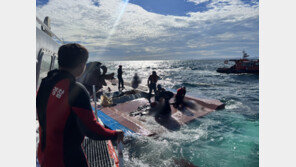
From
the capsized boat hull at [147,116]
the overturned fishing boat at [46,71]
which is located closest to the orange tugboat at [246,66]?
the capsized boat hull at [147,116]

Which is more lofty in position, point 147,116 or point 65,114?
point 65,114

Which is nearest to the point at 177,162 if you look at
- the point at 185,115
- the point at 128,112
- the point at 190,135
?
the point at 190,135

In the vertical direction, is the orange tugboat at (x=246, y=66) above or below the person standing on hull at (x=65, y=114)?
above

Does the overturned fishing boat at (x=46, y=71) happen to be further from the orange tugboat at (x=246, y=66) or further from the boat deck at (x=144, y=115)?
the orange tugboat at (x=246, y=66)

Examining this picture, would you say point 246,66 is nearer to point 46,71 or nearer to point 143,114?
point 143,114

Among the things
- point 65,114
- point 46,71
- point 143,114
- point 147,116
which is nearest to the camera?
point 65,114

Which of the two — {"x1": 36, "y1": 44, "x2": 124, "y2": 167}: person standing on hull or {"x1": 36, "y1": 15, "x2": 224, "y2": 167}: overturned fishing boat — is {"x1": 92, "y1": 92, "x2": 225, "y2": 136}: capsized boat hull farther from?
{"x1": 36, "y1": 44, "x2": 124, "y2": 167}: person standing on hull

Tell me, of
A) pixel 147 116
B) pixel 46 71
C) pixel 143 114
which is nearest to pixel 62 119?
pixel 46 71

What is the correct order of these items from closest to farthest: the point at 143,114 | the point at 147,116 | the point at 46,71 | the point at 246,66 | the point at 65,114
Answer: the point at 65,114 → the point at 46,71 → the point at 147,116 → the point at 143,114 → the point at 246,66

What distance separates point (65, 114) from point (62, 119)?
53 mm

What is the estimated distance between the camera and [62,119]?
135 centimetres

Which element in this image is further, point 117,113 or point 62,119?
point 117,113

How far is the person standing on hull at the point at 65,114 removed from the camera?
4.44 ft

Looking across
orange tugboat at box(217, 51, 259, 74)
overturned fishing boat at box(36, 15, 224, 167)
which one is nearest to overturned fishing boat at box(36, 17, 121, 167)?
overturned fishing boat at box(36, 15, 224, 167)
